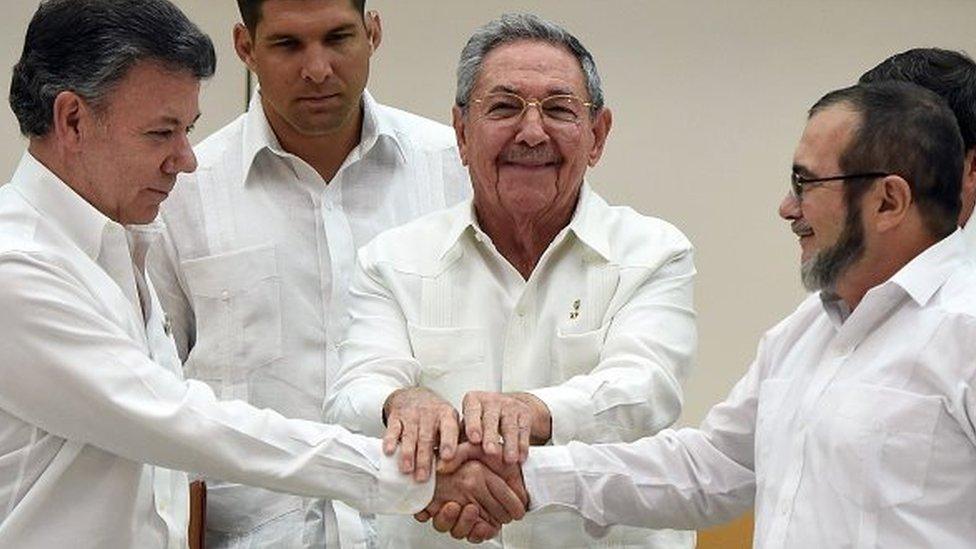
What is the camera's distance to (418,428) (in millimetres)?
3029

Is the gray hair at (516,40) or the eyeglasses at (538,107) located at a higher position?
the gray hair at (516,40)

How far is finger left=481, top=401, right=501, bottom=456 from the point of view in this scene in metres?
3.02

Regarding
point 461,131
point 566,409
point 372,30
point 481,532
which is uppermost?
point 372,30

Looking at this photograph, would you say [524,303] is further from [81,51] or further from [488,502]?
[81,51]

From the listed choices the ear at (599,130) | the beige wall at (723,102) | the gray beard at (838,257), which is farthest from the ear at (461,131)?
the beige wall at (723,102)

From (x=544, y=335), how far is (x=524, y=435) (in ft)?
0.67

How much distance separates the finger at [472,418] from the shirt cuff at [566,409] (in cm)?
10

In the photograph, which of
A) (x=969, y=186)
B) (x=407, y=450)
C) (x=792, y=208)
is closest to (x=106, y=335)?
(x=407, y=450)

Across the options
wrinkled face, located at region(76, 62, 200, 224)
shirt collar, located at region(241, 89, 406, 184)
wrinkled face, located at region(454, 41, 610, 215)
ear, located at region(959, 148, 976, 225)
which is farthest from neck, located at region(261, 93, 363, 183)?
ear, located at region(959, 148, 976, 225)

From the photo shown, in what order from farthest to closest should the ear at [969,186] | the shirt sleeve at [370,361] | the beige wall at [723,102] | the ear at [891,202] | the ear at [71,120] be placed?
the beige wall at [723,102] → the shirt sleeve at [370,361] → the ear at [969,186] → the ear at [71,120] → the ear at [891,202]

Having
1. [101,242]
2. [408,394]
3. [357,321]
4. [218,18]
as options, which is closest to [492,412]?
[408,394]

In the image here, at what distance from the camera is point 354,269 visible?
11.2ft

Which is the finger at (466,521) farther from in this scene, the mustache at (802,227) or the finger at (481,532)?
the mustache at (802,227)

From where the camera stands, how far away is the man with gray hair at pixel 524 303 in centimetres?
307
